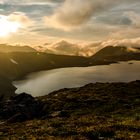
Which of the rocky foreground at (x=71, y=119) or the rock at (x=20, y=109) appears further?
the rock at (x=20, y=109)

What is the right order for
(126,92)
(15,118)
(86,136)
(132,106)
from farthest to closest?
1. (126,92)
2. (132,106)
3. (15,118)
4. (86,136)

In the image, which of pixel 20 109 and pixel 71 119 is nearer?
pixel 71 119

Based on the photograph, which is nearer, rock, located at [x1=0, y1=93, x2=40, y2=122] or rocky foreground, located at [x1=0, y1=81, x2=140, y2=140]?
rocky foreground, located at [x1=0, y1=81, x2=140, y2=140]

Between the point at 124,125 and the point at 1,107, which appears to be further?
the point at 1,107

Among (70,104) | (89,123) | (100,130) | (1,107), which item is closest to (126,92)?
(70,104)

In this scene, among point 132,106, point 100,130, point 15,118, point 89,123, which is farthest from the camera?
point 132,106

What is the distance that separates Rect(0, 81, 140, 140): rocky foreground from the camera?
3316 cm

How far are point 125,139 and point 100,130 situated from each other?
531cm

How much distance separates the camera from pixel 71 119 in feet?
153

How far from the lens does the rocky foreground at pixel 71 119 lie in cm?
3316

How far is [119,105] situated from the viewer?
198 ft

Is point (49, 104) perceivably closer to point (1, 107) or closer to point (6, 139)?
point (1, 107)

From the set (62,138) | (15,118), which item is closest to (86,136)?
(62,138)

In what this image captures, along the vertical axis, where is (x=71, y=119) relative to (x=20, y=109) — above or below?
below
